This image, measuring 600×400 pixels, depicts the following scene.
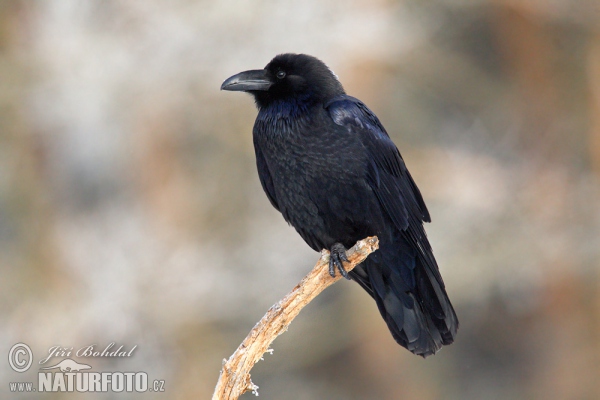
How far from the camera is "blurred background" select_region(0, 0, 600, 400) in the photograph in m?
6.91

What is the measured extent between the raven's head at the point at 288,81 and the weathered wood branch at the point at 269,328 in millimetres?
943

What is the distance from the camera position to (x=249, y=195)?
710 centimetres

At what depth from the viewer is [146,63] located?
719cm

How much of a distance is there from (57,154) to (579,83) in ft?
17.5

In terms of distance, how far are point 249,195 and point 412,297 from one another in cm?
352

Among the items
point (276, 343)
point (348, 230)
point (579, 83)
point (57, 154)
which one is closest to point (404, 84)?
point (579, 83)

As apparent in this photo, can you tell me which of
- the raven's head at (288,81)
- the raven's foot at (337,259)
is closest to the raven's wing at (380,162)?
the raven's head at (288,81)

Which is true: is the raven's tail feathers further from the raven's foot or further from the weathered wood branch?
the weathered wood branch

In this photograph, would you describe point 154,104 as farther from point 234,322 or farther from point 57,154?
point 234,322

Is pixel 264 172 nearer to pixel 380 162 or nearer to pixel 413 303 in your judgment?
pixel 380 162

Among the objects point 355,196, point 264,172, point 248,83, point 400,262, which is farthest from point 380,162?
point 248,83

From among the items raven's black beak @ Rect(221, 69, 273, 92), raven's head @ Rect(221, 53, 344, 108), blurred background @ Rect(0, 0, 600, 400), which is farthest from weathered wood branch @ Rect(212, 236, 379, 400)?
blurred background @ Rect(0, 0, 600, 400)

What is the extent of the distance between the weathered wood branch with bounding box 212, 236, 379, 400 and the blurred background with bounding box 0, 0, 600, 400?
3544mm

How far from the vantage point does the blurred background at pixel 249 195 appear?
6910mm
